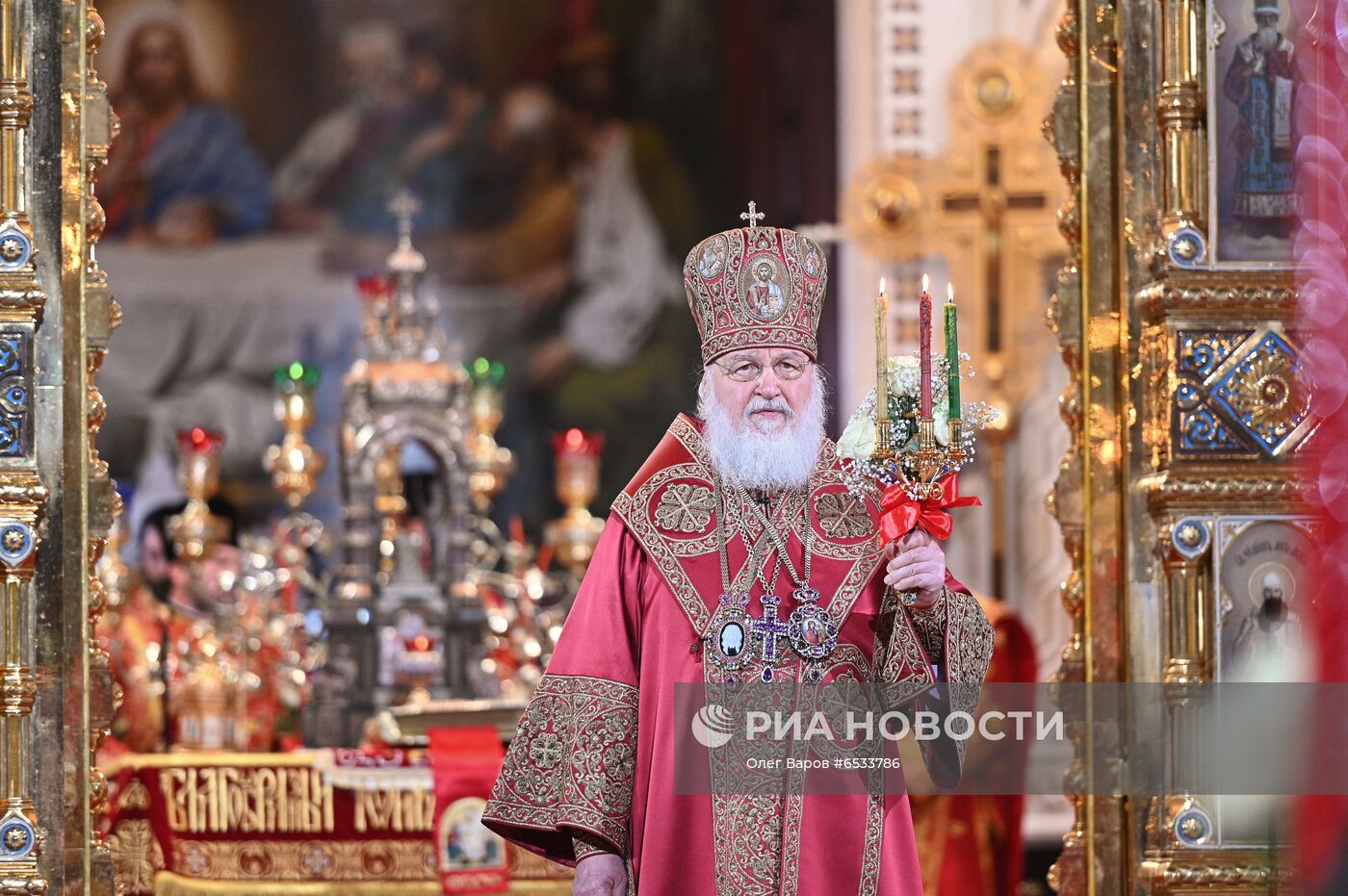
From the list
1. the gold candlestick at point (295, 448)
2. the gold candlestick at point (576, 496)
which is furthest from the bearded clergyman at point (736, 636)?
the gold candlestick at point (295, 448)

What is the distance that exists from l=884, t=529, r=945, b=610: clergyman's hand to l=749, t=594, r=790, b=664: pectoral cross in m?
0.32

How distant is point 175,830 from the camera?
652 cm

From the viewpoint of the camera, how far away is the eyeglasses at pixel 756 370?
4.37 m

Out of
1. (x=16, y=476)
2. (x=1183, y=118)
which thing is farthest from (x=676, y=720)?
(x=1183, y=118)

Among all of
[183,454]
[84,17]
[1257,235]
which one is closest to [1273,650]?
[1257,235]

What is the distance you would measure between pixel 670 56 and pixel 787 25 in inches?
31.2

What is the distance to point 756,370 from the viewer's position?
14.3 ft

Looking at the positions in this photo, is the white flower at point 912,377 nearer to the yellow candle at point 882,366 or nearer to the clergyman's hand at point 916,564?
the yellow candle at point 882,366

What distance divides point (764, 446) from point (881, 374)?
0.54 m

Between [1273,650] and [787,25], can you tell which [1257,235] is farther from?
[787,25]

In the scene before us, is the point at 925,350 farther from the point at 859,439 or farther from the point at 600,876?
the point at 600,876

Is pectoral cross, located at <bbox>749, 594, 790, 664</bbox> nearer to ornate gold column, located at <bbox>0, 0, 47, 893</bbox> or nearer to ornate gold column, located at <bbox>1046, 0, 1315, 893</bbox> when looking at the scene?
ornate gold column, located at <bbox>1046, 0, 1315, 893</bbox>

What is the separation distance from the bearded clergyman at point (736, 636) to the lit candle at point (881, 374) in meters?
0.29

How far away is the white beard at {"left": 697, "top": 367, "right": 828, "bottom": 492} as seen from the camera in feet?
14.2
